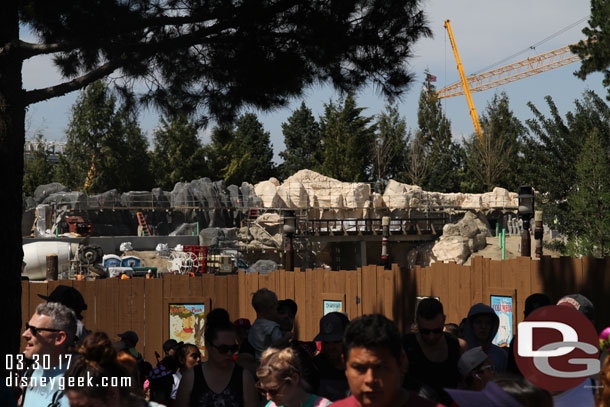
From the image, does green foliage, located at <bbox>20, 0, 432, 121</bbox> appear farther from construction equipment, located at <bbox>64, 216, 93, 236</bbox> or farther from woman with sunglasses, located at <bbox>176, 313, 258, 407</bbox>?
construction equipment, located at <bbox>64, 216, 93, 236</bbox>

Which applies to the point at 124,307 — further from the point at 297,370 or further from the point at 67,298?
the point at 297,370

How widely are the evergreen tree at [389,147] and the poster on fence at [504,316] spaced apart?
65.7 meters

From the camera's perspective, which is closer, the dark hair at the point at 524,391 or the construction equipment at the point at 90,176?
the dark hair at the point at 524,391

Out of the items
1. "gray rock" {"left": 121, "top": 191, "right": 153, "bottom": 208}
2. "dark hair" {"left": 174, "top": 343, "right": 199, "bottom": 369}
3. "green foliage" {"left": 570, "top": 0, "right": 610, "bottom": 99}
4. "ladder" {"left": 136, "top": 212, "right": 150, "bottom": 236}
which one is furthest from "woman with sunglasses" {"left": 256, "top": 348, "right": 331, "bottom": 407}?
"ladder" {"left": 136, "top": 212, "right": 150, "bottom": 236}

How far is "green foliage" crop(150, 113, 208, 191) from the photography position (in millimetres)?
65875

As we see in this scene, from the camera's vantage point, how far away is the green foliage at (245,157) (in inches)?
2795

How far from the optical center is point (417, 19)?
31.6 feet

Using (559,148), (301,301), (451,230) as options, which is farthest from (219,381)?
(451,230)

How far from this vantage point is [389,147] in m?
79.4

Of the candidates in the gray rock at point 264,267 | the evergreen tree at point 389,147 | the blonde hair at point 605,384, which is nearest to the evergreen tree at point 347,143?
the evergreen tree at point 389,147

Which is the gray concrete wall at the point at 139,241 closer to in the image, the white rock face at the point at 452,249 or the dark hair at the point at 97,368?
the white rock face at the point at 452,249

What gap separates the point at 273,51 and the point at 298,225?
5134 cm

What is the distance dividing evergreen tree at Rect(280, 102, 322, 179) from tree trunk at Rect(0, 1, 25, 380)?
244 ft

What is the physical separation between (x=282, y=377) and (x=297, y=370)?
8cm
